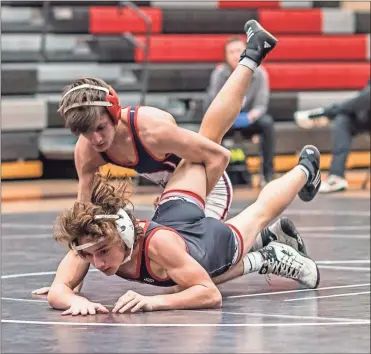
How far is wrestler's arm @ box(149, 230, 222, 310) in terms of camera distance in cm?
425

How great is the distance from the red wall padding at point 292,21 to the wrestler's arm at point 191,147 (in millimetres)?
6819

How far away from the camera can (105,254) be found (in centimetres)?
421

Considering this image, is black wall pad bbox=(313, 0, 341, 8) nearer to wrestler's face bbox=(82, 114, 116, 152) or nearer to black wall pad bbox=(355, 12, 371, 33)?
black wall pad bbox=(355, 12, 371, 33)

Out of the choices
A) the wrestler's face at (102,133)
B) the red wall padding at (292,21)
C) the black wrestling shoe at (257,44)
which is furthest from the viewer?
the red wall padding at (292,21)

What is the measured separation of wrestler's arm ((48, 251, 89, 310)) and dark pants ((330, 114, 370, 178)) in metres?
5.07

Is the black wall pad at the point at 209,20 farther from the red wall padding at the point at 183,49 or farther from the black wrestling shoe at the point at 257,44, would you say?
the black wrestling shoe at the point at 257,44

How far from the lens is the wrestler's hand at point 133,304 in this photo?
13.9 ft

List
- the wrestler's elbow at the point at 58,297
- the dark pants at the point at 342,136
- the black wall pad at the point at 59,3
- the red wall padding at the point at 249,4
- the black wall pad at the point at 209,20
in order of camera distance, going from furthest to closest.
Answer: the red wall padding at the point at 249,4
the black wall pad at the point at 209,20
the black wall pad at the point at 59,3
the dark pants at the point at 342,136
the wrestler's elbow at the point at 58,297

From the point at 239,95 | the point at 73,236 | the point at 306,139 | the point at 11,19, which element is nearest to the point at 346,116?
the point at 306,139

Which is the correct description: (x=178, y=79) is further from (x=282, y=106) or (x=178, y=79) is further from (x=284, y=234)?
(x=284, y=234)

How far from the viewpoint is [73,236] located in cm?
421

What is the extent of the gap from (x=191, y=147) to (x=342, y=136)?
5069 mm

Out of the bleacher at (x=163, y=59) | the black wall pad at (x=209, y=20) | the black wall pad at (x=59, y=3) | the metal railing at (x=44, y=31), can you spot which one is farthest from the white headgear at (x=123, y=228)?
the black wall pad at (x=209, y=20)

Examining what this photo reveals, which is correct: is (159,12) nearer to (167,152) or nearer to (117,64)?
(117,64)
